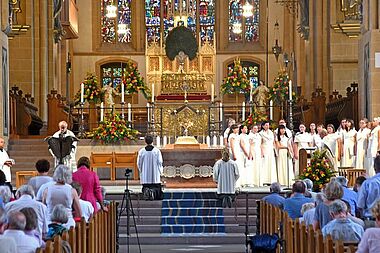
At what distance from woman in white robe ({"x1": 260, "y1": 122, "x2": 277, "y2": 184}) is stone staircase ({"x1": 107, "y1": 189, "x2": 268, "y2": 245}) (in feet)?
10.5

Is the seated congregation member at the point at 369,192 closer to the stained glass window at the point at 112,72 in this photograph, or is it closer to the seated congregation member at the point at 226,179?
the seated congregation member at the point at 226,179

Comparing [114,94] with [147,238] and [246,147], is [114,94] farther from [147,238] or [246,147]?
[147,238]

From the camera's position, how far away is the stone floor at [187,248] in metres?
18.6

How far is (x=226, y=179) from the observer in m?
21.7

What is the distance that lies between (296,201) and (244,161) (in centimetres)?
1091

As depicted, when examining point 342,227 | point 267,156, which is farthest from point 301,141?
point 342,227

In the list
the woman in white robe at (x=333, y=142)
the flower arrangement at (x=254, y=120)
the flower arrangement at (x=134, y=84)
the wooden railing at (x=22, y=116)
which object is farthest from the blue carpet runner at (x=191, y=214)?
the flower arrangement at (x=134, y=84)

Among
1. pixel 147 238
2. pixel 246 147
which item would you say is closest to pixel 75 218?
pixel 147 238

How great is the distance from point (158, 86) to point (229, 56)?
221 inches

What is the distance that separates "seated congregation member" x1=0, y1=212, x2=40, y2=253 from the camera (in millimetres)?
9883

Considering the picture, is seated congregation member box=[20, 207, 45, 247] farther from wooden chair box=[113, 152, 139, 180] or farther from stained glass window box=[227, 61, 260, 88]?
stained glass window box=[227, 61, 260, 88]

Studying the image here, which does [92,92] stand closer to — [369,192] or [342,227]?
Result: [369,192]

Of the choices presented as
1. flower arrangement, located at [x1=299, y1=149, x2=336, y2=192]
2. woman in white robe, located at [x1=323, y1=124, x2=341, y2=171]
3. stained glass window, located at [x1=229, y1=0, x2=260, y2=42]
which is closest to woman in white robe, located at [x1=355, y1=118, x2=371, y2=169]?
woman in white robe, located at [x1=323, y1=124, x2=341, y2=171]

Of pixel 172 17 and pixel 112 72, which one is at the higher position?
pixel 172 17
